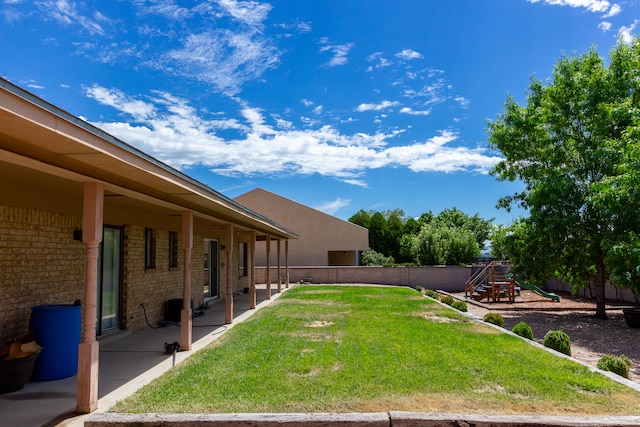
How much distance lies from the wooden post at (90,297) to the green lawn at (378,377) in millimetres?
499

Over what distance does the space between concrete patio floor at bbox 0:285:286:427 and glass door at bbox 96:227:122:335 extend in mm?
341

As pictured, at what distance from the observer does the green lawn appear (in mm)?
4938

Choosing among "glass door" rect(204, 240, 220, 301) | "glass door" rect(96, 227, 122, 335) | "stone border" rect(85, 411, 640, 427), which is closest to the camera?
"stone border" rect(85, 411, 640, 427)

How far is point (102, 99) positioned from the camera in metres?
16.7

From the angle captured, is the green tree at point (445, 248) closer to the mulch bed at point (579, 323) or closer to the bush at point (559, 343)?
the mulch bed at point (579, 323)

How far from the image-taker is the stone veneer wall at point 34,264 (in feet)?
20.1

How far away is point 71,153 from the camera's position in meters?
4.19

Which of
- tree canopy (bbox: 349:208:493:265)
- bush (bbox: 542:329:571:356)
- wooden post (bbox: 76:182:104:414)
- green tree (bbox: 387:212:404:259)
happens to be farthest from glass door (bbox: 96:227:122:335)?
green tree (bbox: 387:212:404:259)

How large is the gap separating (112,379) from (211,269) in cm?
1004

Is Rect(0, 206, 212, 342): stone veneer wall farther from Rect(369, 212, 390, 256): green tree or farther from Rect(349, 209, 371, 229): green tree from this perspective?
Rect(349, 209, 371, 229): green tree

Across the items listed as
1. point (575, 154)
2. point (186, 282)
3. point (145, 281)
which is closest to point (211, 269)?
point (145, 281)

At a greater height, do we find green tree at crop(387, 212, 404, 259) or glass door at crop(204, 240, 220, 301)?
green tree at crop(387, 212, 404, 259)

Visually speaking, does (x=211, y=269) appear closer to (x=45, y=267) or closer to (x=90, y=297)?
(x=45, y=267)

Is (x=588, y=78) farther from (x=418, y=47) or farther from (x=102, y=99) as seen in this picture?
(x=102, y=99)
